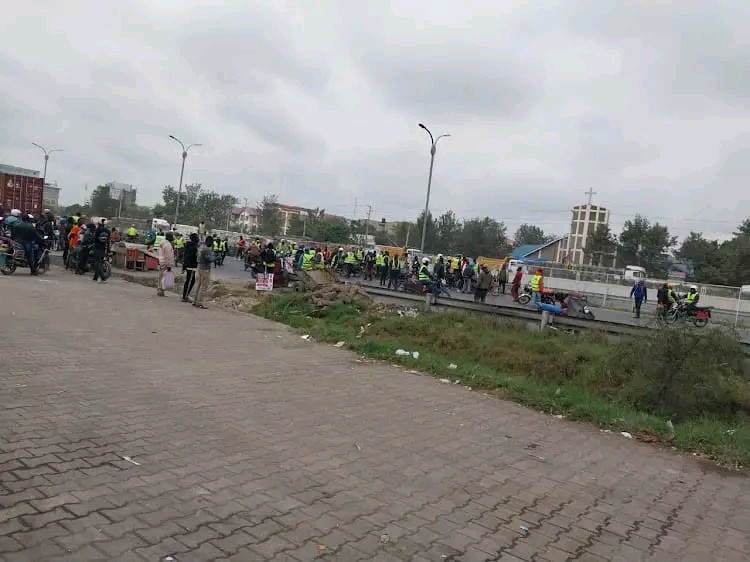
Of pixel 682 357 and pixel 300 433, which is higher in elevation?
pixel 682 357

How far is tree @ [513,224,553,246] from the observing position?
121188 millimetres

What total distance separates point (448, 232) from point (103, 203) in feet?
174

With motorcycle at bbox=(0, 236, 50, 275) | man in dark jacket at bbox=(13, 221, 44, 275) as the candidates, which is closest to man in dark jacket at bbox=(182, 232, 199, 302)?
man in dark jacket at bbox=(13, 221, 44, 275)

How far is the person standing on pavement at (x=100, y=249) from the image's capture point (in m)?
16.7

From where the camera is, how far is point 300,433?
5508mm

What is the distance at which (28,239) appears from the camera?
15.9 m

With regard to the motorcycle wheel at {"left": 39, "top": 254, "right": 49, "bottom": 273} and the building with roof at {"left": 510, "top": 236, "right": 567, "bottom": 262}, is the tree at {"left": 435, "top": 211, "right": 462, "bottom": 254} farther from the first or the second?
the motorcycle wheel at {"left": 39, "top": 254, "right": 49, "bottom": 273}

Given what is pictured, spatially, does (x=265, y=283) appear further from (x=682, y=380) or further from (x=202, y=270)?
(x=682, y=380)

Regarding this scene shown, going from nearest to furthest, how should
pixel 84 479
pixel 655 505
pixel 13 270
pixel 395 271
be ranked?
pixel 84 479 < pixel 655 505 < pixel 13 270 < pixel 395 271

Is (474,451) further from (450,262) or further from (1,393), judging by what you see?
(450,262)

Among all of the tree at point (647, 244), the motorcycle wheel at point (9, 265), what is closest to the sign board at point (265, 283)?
the motorcycle wheel at point (9, 265)

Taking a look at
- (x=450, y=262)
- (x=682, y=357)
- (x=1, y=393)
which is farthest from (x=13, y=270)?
(x=450, y=262)

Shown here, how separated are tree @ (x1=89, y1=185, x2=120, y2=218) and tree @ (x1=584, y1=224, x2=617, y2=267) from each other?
67687mm

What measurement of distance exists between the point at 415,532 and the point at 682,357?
542 cm
